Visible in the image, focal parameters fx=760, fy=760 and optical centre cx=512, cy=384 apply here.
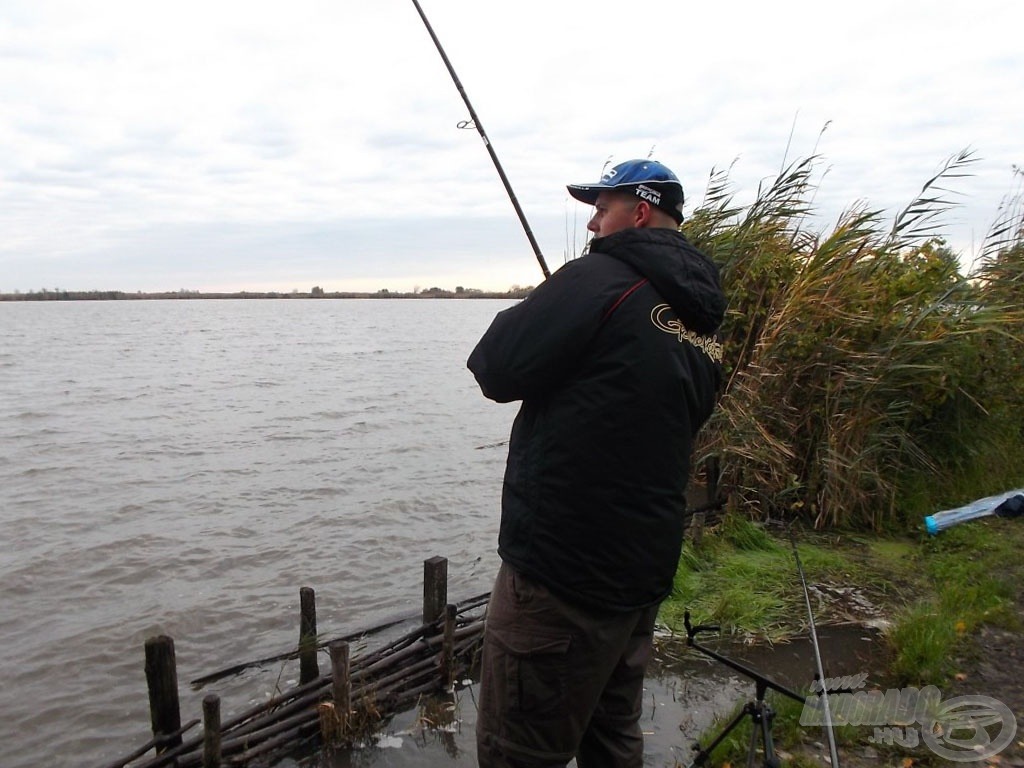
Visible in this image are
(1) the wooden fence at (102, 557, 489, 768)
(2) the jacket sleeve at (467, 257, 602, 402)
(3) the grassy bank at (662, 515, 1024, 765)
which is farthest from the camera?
(1) the wooden fence at (102, 557, 489, 768)

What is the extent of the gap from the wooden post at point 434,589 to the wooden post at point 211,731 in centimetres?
162

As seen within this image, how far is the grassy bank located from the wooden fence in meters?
1.66

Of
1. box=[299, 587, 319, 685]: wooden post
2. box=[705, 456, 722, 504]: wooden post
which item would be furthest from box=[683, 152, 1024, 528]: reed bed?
box=[299, 587, 319, 685]: wooden post

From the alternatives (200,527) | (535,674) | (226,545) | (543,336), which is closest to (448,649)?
(535,674)

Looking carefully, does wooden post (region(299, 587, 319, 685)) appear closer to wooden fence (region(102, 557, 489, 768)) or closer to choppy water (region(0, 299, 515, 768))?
wooden fence (region(102, 557, 489, 768))

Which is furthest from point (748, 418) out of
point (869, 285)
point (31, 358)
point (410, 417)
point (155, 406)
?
point (31, 358)

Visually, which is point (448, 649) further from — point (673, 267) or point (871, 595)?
point (673, 267)

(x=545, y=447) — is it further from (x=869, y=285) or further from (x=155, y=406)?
(x=155, y=406)

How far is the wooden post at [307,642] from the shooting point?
15.7ft

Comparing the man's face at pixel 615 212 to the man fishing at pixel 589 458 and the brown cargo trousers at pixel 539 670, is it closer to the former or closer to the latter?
the man fishing at pixel 589 458

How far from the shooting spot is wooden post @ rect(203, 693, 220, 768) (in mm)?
3746

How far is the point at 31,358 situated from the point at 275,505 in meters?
25.6

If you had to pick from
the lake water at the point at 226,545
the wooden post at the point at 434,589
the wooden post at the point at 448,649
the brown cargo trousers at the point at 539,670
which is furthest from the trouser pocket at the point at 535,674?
the wooden post at the point at 434,589

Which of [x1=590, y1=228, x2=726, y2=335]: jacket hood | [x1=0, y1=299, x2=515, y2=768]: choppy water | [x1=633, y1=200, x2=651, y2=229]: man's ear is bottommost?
[x1=0, y1=299, x2=515, y2=768]: choppy water
